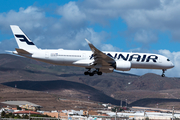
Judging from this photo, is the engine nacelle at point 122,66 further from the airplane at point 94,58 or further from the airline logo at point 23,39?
the airline logo at point 23,39

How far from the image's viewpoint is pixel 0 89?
16725cm

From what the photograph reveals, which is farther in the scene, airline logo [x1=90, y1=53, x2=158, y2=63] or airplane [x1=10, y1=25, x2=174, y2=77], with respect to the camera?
airline logo [x1=90, y1=53, x2=158, y2=63]

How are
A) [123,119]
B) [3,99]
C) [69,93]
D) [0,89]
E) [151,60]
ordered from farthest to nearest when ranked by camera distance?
[69,93] < [0,89] < [3,99] < [151,60] < [123,119]

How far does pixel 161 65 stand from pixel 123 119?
26.3 metres

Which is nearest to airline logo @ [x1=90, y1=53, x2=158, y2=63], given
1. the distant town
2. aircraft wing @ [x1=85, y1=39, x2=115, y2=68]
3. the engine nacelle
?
aircraft wing @ [x1=85, y1=39, x2=115, y2=68]

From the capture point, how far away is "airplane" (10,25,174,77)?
4969 centimetres

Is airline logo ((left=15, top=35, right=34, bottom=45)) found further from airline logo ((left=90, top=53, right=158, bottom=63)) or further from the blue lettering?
the blue lettering

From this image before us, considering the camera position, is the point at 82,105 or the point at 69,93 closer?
the point at 82,105

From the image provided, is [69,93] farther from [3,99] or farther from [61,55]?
[61,55]

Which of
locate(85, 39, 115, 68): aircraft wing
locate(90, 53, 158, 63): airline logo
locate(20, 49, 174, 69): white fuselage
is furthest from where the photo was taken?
locate(90, 53, 158, 63): airline logo

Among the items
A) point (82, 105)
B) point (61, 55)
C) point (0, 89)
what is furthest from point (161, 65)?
point (0, 89)

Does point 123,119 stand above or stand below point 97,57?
below

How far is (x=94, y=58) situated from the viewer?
164ft

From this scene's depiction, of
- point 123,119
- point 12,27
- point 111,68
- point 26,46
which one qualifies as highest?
point 12,27
